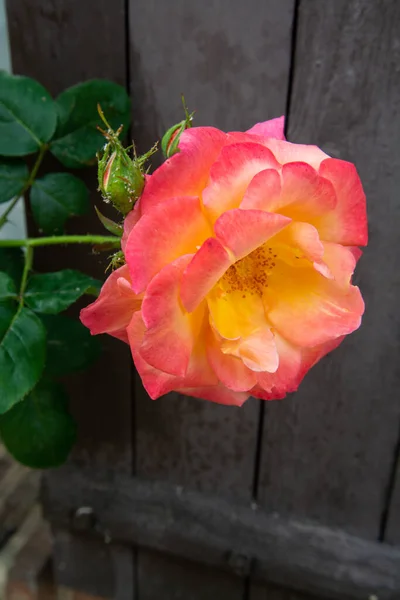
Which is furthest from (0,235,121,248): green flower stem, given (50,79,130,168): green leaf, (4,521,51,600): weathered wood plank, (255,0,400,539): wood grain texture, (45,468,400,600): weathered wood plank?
(4,521,51,600): weathered wood plank

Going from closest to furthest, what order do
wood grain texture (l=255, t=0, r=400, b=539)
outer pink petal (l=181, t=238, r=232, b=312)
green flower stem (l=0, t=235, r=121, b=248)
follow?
outer pink petal (l=181, t=238, r=232, b=312)
green flower stem (l=0, t=235, r=121, b=248)
wood grain texture (l=255, t=0, r=400, b=539)

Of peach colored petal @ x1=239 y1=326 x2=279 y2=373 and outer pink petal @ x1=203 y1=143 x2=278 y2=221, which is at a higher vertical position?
outer pink petal @ x1=203 y1=143 x2=278 y2=221

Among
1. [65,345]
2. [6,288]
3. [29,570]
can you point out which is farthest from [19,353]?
[29,570]

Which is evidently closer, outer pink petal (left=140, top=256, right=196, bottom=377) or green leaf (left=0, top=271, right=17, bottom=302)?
outer pink petal (left=140, top=256, right=196, bottom=377)

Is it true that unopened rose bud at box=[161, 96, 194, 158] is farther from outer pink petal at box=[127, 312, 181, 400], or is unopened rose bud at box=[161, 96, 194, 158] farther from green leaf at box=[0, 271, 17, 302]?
green leaf at box=[0, 271, 17, 302]

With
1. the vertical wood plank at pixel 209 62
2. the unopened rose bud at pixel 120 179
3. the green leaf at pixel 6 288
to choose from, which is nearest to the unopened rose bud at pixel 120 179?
the unopened rose bud at pixel 120 179

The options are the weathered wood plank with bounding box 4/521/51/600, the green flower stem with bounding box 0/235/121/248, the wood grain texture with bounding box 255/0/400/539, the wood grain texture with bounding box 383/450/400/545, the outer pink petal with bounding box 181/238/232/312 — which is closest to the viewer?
the outer pink petal with bounding box 181/238/232/312

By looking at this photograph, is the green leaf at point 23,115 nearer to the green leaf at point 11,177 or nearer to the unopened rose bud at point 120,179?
the green leaf at point 11,177

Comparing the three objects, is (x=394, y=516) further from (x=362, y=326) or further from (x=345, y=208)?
(x=345, y=208)
